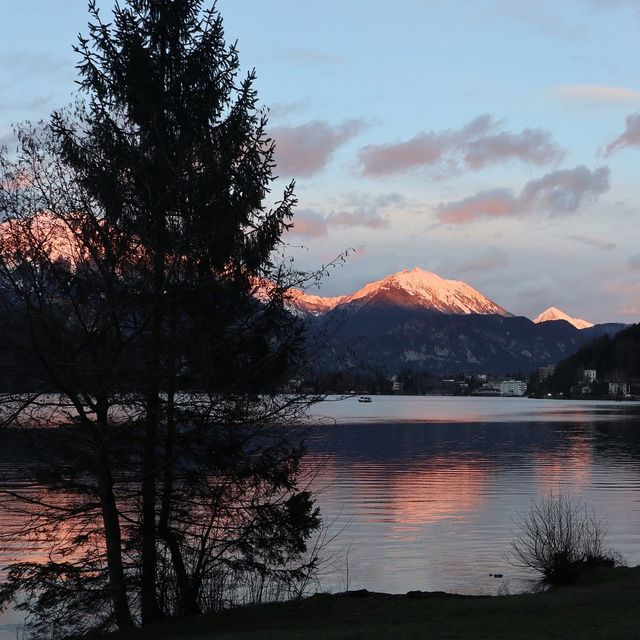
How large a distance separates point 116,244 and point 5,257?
2.22 meters

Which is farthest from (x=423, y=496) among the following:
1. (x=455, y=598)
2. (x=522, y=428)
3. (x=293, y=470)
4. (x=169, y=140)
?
(x=522, y=428)

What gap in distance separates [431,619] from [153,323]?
8.71m

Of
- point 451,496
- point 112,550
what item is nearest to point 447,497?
point 451,496

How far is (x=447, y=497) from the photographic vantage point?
51.8 meters

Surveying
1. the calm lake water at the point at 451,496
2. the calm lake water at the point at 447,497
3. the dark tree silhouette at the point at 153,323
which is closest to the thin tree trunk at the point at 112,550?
the dark tree silhouette at the point at 153,323

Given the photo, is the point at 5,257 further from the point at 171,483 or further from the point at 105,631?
the point at 105,631

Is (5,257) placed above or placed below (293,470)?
above

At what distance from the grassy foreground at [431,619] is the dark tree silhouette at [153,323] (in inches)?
52.3

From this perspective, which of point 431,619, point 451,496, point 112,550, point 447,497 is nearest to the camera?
point 112,550

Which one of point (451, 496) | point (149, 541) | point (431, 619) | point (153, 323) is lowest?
point (451, 496)

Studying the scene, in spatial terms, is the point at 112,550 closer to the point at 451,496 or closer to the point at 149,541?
the point at 149,541

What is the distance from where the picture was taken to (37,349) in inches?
662

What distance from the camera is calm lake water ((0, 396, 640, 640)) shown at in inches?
1224

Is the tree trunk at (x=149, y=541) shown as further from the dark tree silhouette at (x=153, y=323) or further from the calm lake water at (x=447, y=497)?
the calm lake water at (x=447, y=497)
